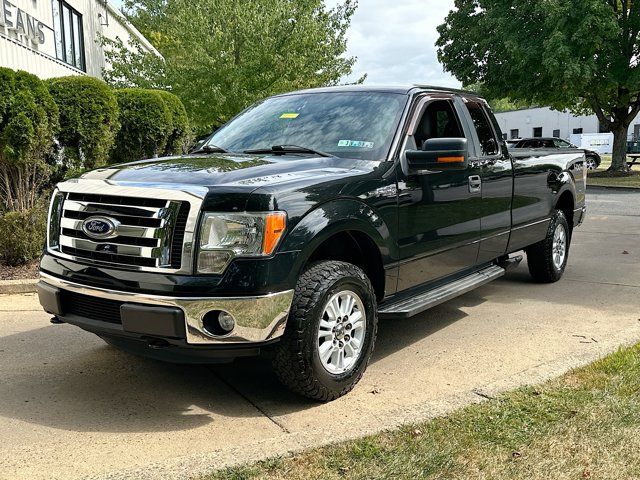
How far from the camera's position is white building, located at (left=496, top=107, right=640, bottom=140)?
6000 centimetres

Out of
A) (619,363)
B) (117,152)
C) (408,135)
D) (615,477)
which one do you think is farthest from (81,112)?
(615,477)

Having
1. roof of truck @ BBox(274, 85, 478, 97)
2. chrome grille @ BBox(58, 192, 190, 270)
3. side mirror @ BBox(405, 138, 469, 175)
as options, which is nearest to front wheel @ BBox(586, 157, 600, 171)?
roof of truck @ BBox(274, 85, 478, 97)

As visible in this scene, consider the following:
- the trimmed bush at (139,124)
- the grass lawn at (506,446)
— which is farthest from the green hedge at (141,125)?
the grass lawn at (506,446)

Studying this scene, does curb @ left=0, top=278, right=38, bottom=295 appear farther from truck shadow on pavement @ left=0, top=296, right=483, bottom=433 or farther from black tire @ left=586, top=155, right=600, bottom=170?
black tire @ left=586, top=155, right=600, bottom=170

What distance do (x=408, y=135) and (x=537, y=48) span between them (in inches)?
849

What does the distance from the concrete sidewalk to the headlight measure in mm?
931

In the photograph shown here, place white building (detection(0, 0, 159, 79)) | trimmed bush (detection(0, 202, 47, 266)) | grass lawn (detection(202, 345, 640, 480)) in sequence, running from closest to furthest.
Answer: grass lawn (detection(202, 345, 640, 480))
trimmed bush (detection(0, 202, 47, 266))
white building (detection(0, 0, 159, 79))

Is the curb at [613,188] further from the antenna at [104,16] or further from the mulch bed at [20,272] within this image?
the mulch bed at [20,272]

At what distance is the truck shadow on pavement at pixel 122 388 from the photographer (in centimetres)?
368

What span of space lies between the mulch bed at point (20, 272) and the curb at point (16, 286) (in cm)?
19

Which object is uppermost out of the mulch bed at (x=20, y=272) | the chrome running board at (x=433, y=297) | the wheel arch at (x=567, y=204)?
the wheel arch at (x=567, y=204)

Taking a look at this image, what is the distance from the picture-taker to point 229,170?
377 centimetres

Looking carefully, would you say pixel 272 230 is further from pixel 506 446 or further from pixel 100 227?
pixel 506 446

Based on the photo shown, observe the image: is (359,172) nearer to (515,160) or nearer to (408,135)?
(408,135)
